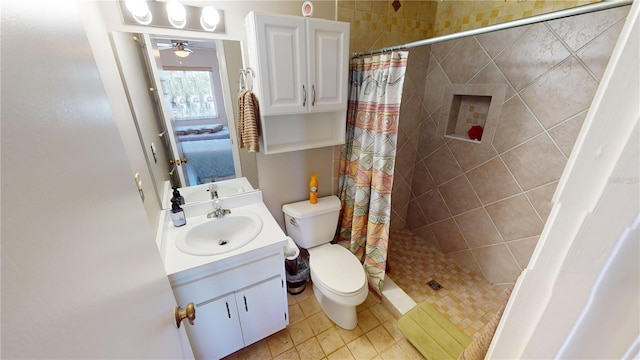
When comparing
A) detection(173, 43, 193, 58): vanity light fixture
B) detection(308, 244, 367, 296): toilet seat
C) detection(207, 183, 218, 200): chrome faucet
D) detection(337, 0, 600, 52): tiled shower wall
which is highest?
detection(337, 0, 600, 52): tiled shower wall

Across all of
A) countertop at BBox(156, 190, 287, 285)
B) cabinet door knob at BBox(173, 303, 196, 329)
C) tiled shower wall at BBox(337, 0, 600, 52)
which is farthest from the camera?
tiled shower wall at BBox(337, 0, 600, 52)

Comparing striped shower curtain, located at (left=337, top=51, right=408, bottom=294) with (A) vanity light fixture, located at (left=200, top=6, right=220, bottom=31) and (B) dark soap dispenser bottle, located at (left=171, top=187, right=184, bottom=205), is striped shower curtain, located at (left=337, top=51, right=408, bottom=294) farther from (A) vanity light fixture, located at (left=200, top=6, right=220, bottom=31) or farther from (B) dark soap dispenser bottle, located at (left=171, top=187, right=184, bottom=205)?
(B) dark soap dispenser bottle, located at (left=171, top=187, right=184, bottom=205)

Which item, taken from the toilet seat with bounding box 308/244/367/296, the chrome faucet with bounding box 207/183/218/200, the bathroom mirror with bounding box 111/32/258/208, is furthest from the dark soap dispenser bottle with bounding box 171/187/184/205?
the toilet seat with bounding box 308/244/367/296

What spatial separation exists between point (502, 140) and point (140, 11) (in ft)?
7.41

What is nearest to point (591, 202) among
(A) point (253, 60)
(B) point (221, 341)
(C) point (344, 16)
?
(A) point (253, 60)

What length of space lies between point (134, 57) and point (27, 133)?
1158 mm

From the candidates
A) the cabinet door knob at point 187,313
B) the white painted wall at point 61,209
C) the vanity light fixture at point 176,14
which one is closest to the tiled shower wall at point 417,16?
the vanity light fixture at point 176,14

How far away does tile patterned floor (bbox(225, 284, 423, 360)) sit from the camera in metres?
1.44

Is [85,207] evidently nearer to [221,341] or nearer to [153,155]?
[153,155]

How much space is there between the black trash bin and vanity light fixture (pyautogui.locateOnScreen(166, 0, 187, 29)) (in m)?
1.59

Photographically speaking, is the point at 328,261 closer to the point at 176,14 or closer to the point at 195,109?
the point at 195,109

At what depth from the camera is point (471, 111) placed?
1936 mm

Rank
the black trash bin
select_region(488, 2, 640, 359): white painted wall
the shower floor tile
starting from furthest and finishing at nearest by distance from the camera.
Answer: the black trash bin → the shower floor tile → select_region(488, 2, 640, 359): white painted wall

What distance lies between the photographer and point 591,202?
0.23 meters
